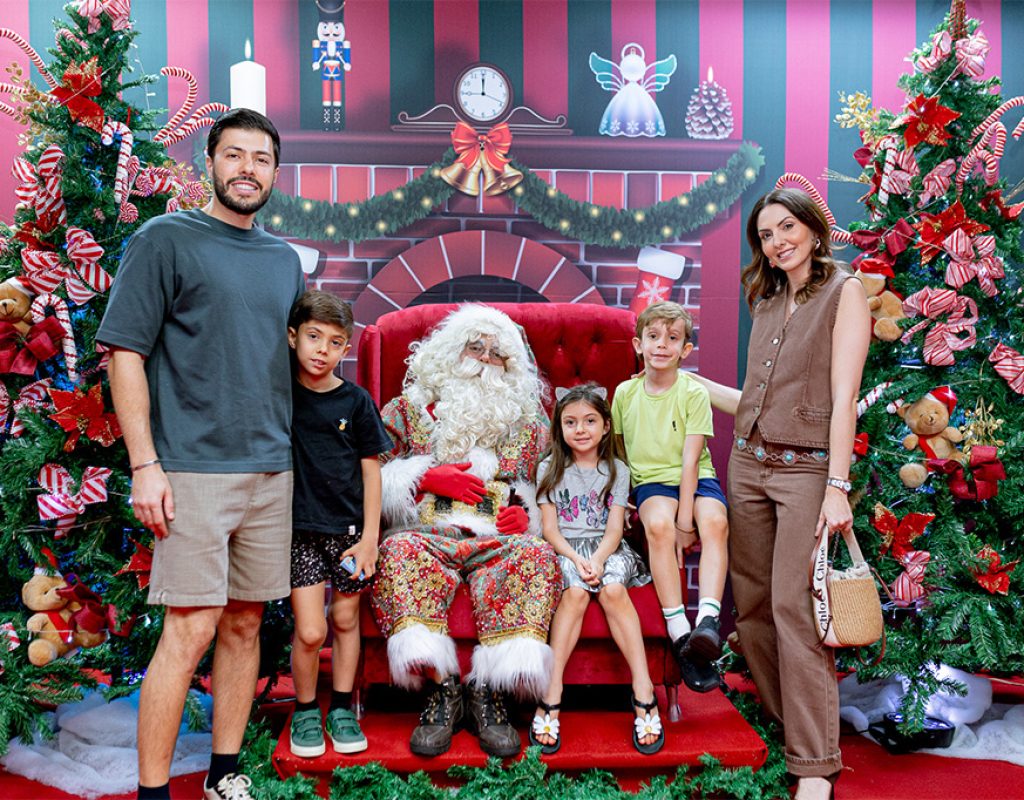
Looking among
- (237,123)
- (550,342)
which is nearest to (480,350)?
(550,342)

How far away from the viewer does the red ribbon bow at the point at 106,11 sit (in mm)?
3068

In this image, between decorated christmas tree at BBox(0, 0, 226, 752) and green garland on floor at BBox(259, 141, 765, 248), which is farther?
green garland on floor at BBox(259, 141, 765, 248)

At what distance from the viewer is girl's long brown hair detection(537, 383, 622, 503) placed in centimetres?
328

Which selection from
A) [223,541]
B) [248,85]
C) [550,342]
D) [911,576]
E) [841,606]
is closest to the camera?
[223,541]

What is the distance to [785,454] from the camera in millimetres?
2850

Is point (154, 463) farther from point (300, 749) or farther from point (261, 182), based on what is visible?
point (300, 749)

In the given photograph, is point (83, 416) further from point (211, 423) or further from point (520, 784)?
point (520, 784)

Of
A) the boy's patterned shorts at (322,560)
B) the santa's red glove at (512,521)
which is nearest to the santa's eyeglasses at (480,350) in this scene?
the santa's red glove at (512,521)

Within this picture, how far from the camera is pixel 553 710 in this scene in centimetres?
289

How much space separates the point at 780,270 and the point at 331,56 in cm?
274

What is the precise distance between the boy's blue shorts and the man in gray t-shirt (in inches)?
57.4

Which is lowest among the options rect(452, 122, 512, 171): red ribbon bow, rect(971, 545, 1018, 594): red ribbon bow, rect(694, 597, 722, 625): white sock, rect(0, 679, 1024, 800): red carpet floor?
rect(0, 679, 1024, 800): red carpet floor

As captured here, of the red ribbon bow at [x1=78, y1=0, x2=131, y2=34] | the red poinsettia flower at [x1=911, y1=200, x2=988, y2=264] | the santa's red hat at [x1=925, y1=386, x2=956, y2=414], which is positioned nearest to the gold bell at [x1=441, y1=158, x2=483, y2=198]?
the red ribbon bow at [x1=78, y1=0, x2=131, y2=34]

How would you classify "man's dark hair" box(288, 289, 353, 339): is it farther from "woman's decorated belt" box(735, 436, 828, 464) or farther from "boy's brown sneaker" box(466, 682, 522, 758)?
"woman's decorated belt" box(735, 436, 828, 464)
